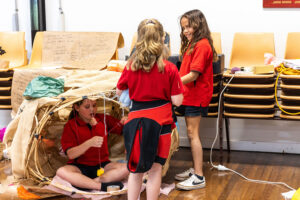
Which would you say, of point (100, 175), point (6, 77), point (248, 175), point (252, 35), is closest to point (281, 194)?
point (248, 175)

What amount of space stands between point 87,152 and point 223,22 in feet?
7.05

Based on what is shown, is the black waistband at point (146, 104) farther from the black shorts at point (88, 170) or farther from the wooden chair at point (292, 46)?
the wooden chair at point (292, 46)

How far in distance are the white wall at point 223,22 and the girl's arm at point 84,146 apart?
1656 mm

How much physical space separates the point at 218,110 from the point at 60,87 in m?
1.59

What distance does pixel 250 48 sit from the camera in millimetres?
4844

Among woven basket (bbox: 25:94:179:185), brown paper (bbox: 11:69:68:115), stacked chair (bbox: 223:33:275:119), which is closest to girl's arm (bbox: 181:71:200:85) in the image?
woven basket (bbox: 25:94:179:185)

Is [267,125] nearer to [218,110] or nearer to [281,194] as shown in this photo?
[218,110]

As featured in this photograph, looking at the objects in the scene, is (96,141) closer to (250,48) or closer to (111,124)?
(111,124)

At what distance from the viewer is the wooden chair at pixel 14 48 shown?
5.39 meters

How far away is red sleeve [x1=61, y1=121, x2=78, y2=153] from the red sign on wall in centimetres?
244

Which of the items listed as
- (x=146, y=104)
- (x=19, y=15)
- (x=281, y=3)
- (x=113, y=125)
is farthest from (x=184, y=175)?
(x=19, y=15)

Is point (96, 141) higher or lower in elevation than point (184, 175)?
higher

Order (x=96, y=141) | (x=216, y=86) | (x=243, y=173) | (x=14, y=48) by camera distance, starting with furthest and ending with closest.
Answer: (x=14, y=48) → (x=216, y=86) → (x=243, y=173) → (x=96, y=141)

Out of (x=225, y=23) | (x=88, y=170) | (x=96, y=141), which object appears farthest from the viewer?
(x=225, y=23)
